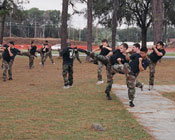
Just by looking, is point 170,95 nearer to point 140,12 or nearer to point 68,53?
point 68,53

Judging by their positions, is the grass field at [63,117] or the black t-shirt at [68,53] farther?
the black t-shirt at [68,53]

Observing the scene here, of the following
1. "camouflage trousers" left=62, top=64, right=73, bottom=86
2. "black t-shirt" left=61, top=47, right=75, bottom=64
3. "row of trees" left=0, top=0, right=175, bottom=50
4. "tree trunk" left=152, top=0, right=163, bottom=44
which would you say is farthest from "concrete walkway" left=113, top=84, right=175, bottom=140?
"tree trunk" left=152, top=0, right=163, bottom=44

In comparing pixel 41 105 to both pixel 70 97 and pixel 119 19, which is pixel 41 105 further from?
pixel 119 19

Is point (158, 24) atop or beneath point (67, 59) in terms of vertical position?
atop

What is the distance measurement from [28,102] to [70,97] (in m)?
1.59

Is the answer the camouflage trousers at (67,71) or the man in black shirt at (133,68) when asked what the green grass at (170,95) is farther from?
the camouflage trousers at (67,71)

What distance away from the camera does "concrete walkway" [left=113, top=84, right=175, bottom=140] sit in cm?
666

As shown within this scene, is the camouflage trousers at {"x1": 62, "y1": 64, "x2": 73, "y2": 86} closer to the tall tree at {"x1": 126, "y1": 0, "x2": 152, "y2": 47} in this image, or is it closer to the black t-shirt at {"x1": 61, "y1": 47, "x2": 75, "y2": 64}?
the black t-shirt at {"x1": 61, "y1": 47, "x2": 75, "y2": 64}

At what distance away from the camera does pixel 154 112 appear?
8.62 meters

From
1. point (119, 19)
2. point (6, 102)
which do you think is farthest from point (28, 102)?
point (119, 19)

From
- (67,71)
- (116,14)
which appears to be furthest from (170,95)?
(116,14)

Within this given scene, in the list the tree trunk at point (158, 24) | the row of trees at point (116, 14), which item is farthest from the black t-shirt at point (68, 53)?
the tree trunk at point (158, 24)

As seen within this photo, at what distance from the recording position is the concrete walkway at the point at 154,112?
666 centimetres

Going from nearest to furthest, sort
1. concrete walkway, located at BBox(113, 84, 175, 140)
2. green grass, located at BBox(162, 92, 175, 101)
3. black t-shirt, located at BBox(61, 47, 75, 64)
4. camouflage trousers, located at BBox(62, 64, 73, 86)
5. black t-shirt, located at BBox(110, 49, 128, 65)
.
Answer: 1. concrete walkway, located at BBox(113, 84, 175, 140)
2. black t-shirt, located at BBox(110, 49, 128, 65)
3. green grass, located at BBox(162, 92, 175, 101)
4. black t-shirt, located at BBox(61, 47, 75, 64)
5. camouflage trousers, located at BBox(62, 64, 73, 86)
